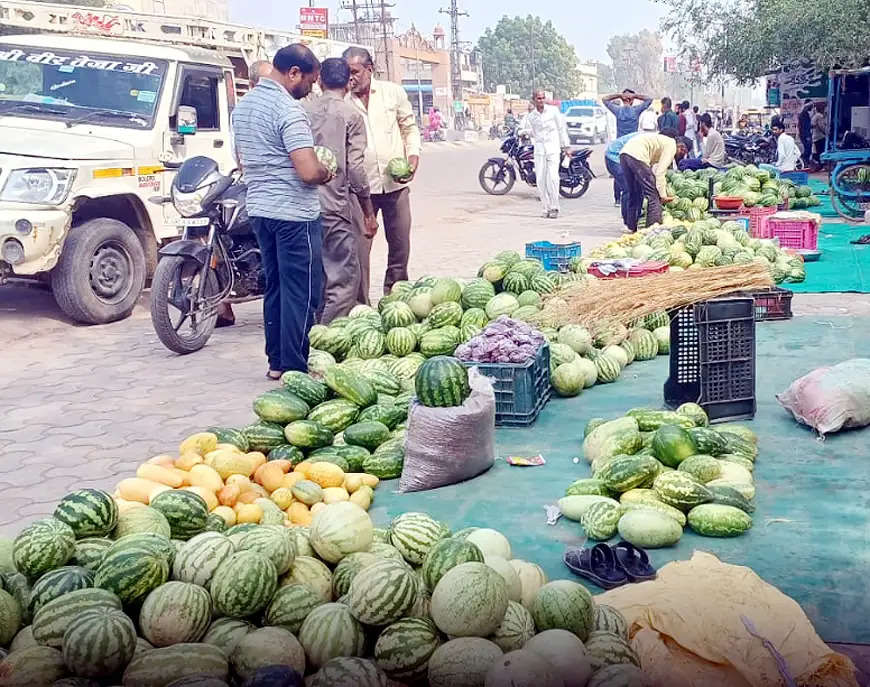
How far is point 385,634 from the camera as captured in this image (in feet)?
9.36

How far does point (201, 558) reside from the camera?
10.6 feet

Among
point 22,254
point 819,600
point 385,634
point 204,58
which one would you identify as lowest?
point 819,600

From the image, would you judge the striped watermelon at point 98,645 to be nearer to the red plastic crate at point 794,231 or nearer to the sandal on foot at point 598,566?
the sandal on foot at point 598,566

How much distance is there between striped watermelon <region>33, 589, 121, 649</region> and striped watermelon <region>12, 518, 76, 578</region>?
30cm

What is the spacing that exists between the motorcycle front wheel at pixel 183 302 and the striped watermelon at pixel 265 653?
201 inches

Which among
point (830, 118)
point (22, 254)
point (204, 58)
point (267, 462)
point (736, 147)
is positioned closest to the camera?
point (267, 462)

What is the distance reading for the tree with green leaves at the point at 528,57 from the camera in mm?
88625

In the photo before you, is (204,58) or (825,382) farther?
(204,58)

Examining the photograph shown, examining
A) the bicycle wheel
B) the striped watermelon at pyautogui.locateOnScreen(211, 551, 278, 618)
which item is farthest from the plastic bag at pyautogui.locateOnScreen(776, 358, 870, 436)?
the bicycle wheel

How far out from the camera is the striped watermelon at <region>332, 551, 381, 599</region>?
329 cm

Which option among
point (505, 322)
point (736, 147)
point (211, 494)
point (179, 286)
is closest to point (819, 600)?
point (211, 494)

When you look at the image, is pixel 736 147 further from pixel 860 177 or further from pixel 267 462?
pixel 267 462

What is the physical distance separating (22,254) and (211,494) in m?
5.12

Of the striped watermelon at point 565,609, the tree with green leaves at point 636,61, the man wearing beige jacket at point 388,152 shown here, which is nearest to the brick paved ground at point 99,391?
the man wearing beige jacket at point 388,152
